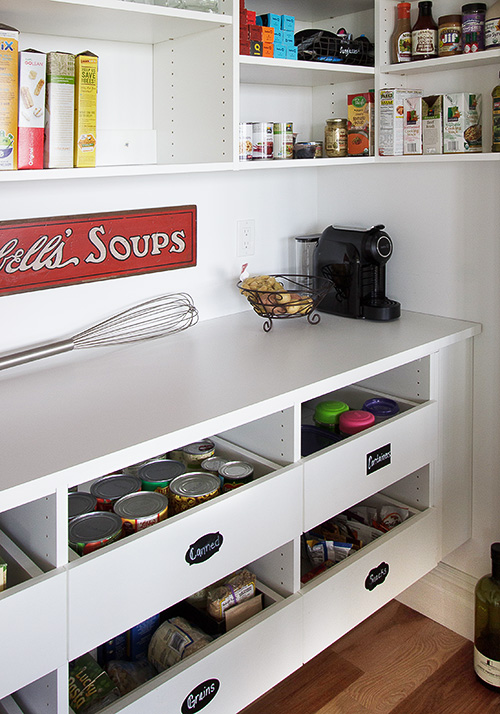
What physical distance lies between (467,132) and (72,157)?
1.02 m

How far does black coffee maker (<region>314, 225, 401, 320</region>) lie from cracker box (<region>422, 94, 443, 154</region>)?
0.25 metres

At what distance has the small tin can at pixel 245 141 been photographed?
1826 mm

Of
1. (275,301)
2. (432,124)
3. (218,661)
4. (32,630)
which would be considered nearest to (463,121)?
(432,124)

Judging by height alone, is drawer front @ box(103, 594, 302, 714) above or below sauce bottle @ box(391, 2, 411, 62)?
below

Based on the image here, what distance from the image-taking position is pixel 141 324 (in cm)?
187

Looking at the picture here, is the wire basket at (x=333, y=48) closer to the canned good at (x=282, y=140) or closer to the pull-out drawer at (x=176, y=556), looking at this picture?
the canned good at (x=282, y=140)

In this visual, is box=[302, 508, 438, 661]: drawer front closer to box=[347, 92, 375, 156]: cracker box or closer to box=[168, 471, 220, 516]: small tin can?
box=[168, 471, 220, 516]: small tin can

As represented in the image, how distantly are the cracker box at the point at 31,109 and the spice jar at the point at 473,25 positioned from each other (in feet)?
3.44

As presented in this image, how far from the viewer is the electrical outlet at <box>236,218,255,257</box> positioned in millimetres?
2086

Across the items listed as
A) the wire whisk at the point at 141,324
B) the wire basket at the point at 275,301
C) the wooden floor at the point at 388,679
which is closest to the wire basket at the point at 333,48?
the wire basket at the point at 275,301

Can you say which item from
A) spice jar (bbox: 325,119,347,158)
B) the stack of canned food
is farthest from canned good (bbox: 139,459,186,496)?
spice jar (bbox: 325,119,347,158)

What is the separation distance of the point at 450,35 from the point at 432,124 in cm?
22

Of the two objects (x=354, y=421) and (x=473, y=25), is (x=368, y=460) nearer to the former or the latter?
(x=354, y=421)

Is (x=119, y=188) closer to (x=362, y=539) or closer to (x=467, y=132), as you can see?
(x=467, y=132)
